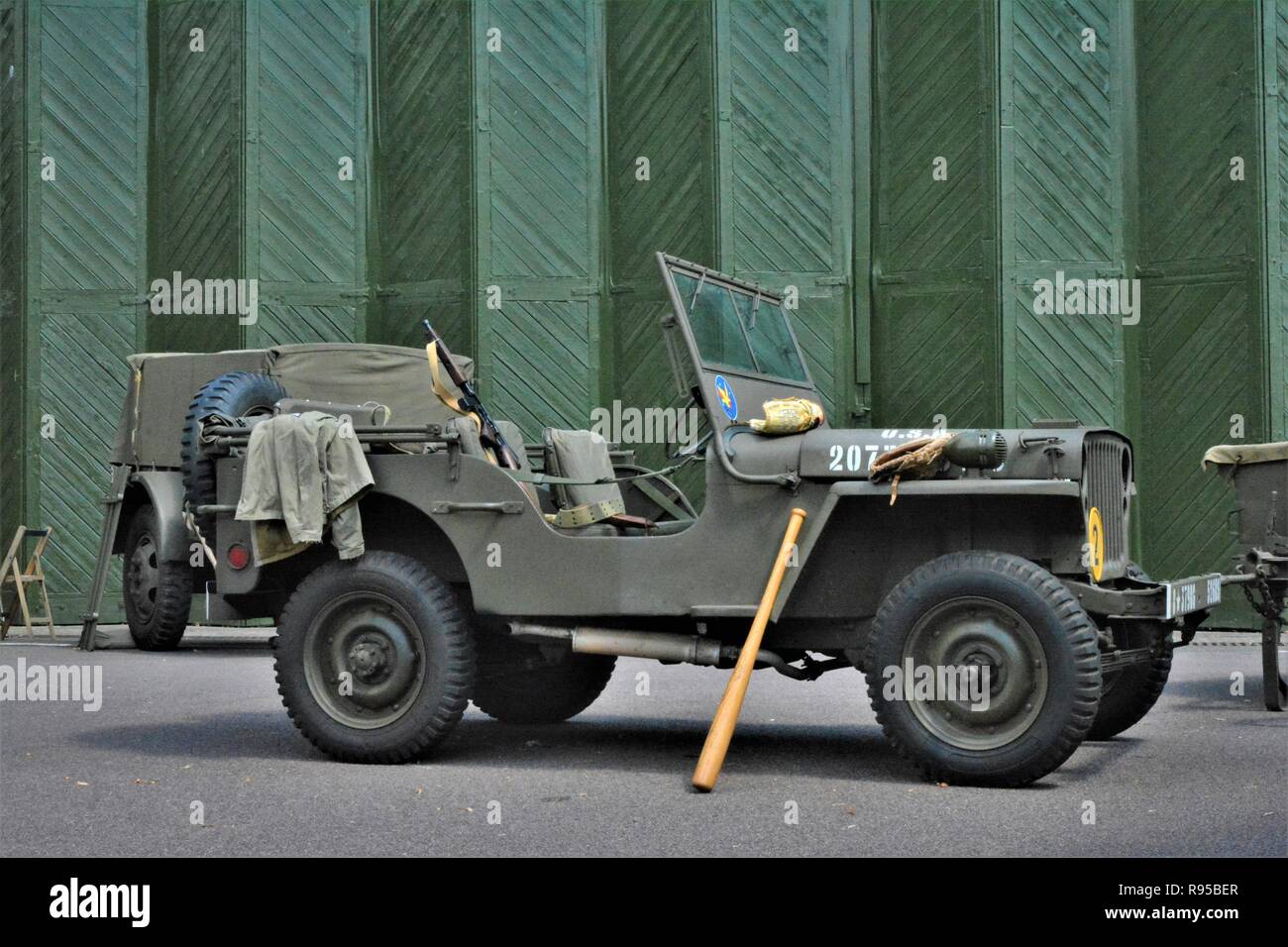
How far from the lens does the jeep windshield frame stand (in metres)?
8.00

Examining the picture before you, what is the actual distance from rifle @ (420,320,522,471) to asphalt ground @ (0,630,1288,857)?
4.95 feet

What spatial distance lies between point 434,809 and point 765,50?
13.0 m

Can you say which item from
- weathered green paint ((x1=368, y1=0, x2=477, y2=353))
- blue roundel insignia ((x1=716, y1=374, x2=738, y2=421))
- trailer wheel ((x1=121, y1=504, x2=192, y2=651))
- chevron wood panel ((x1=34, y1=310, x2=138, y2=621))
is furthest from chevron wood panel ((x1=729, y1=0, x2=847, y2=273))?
blue roundel insignia ((x1=716, y1=374, x2=738, y2=421))

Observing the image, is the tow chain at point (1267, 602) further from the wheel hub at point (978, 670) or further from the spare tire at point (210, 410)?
the spare tire at point (210, 410)

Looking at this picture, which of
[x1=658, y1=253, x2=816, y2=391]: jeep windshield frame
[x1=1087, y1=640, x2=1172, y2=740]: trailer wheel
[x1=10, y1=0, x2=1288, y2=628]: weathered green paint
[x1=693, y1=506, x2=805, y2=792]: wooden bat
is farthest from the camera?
[x1=10, y1=0, x2=1288, y2=628]: weathered green paint

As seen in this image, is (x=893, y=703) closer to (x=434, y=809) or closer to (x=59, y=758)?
(x=434, y=809)

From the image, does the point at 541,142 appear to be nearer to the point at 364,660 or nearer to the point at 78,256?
the point at 78,256

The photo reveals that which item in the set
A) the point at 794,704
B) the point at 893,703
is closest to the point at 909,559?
the point at 893,703

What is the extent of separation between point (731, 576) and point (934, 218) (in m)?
10.9

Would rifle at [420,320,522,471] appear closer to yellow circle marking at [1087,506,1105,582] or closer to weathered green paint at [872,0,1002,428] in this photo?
yellow circle marking at [1087,506,1105,582]

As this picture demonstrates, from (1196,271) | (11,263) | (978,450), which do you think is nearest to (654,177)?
(1196,271)

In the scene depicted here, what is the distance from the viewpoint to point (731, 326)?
8.39 metres

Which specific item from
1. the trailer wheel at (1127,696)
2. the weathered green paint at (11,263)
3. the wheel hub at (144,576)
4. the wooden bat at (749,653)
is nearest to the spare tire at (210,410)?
the wooden bat at (749,653)

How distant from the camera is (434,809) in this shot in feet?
21.2
